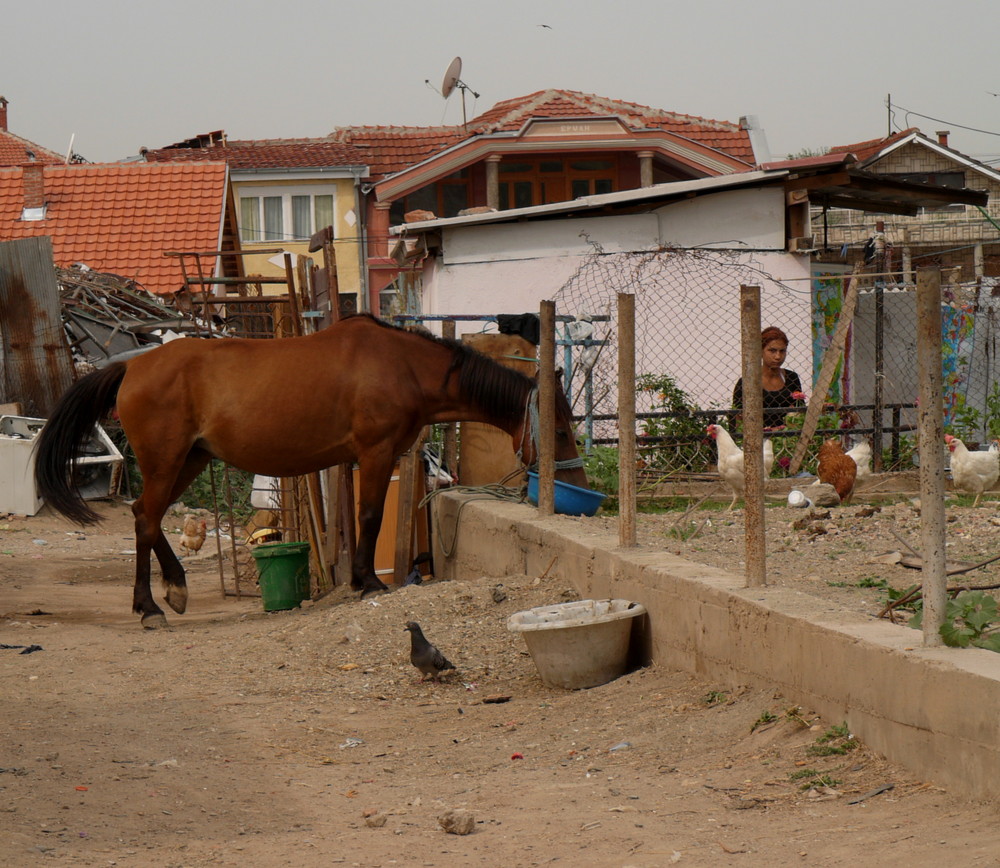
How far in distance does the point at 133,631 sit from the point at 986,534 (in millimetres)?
5807

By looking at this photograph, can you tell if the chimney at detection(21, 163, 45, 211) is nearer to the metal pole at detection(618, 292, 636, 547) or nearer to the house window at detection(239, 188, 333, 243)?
the house window at detection(239, 188, 333, 243)

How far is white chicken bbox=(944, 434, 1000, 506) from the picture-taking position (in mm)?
10156

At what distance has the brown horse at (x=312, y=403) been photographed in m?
8.92

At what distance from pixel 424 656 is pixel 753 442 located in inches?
83.2

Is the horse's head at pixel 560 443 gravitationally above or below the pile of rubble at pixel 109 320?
below

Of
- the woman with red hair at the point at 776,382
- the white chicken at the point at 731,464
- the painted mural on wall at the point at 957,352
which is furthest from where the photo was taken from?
the painted mural on wall at the point at 957,352

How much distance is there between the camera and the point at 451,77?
27938 mm

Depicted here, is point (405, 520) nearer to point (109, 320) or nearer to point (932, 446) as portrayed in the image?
point (932, 446)

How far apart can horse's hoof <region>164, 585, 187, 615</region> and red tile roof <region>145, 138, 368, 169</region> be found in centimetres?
2808

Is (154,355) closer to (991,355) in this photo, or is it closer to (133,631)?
(133,631)

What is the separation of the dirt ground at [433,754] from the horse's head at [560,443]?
55 centimetres

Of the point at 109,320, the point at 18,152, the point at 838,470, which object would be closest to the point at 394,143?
the point at 18,152

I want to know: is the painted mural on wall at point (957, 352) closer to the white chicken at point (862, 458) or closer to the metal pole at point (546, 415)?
the white chicken at point (862, 458)

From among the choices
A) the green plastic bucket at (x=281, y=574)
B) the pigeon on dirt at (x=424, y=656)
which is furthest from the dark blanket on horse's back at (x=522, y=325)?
the pigeon on dirt at (x=424, y=656)
